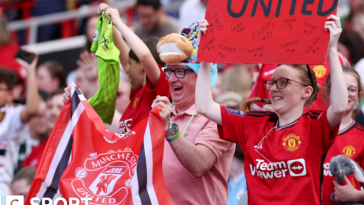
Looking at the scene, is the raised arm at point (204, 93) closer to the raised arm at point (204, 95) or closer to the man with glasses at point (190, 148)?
the raised arm at point (204, 95)

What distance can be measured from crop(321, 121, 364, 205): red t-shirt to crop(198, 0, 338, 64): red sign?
1070mm

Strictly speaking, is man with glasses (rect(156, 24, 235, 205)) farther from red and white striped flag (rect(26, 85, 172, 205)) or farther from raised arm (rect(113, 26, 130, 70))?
raised arm (rect(113, 26, 130, 70))

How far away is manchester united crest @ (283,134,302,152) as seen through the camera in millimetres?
2805

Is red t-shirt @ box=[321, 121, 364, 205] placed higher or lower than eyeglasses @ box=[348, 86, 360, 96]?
lower

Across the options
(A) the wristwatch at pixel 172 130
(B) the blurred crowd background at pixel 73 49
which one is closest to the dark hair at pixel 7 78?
(B) the blurred crowd background at pixel 73 49

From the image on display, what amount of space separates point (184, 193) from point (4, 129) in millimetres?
2712

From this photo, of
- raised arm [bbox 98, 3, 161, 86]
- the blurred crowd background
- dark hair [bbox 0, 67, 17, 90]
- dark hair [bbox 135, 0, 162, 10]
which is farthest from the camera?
dark hair [bbox 135, 0, 162, 10]

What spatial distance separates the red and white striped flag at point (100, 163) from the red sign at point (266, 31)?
55 cm

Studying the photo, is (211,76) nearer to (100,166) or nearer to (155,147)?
(155,147)

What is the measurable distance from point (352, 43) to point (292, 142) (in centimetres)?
329

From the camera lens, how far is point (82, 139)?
3176 millimetres

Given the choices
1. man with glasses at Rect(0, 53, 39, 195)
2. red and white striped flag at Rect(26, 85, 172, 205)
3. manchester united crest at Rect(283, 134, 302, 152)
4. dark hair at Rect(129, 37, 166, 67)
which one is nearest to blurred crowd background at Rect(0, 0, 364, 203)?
man with glasses at Rect(0, 53, 39, 195)

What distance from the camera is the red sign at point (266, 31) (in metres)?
2.73

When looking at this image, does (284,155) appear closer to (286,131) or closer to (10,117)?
(286,131)
